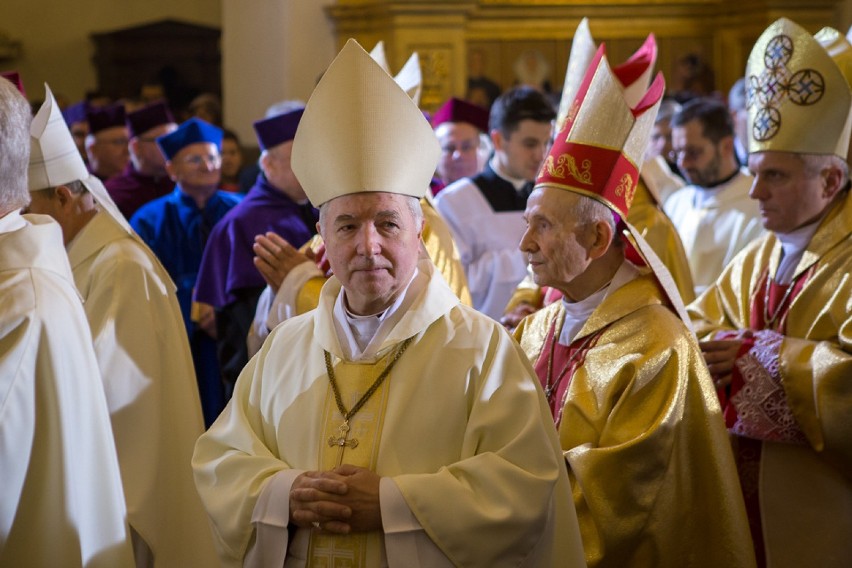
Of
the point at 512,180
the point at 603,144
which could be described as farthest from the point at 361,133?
the point at 512,180

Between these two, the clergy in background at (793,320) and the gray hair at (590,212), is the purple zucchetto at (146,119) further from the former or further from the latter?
the gray hair at (590,212)

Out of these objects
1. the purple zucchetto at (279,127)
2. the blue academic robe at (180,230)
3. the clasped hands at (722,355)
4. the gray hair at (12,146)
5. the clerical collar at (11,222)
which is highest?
the gray hair at (12,146)

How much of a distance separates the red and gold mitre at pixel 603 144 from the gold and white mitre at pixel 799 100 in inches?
32.5

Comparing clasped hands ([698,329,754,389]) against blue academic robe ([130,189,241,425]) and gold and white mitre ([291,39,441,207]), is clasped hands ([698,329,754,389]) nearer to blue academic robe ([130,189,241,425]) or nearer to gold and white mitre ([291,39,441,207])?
gold and white mitre ([291,39,441,207])

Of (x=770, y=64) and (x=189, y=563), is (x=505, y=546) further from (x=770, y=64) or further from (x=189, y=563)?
(x=770, y=64)

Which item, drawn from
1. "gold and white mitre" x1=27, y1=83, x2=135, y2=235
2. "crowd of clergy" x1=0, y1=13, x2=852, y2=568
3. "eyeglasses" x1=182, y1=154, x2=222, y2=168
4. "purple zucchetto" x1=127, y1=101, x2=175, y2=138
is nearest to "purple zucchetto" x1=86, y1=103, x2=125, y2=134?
"purple zucchetto" x1=127, y1=101, x2=175, y2=138

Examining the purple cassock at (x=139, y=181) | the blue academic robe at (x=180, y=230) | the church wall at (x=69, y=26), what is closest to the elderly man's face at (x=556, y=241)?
the blue academic robe at (x=180, y=230)

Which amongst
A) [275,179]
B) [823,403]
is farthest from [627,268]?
[275,179]

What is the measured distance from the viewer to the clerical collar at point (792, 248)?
461 centimetres

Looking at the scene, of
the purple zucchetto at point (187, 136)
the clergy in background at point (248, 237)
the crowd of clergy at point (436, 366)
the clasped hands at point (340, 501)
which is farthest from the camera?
the purple zucchetto at point (187, 136)

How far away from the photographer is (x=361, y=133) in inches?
128

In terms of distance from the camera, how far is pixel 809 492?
14.1 feet

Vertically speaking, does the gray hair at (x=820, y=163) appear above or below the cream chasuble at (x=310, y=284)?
above

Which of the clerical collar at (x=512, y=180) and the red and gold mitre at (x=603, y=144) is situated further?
the clerical collar at (x=512, y=180)
